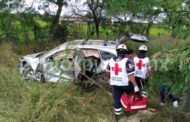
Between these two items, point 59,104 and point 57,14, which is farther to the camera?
point 57,14

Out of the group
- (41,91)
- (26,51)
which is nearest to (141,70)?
(41,91)

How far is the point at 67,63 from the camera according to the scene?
9.90 meters

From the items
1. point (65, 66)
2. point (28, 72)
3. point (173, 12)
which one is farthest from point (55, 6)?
point (173, 12)

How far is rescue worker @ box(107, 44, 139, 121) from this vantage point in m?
8.98

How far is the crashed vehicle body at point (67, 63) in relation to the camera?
10.1 metres

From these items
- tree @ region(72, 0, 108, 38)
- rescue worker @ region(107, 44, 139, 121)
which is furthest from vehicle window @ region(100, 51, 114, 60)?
tree @ region(72, 0, 108, 38)

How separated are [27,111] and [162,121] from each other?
9.75 feet

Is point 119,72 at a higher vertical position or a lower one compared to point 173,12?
lower

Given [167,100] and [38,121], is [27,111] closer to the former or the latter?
[38,121]

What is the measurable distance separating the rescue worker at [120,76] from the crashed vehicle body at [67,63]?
129 centimetres

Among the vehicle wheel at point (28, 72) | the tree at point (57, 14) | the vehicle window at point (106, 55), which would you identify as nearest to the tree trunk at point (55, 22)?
the tree at point (57, 14)

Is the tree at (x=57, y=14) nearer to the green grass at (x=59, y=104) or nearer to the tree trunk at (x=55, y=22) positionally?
the tree trunk at (x=55, y=22)

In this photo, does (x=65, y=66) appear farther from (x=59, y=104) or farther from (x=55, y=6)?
(x=55, y=6)

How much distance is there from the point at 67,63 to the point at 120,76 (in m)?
1.47
